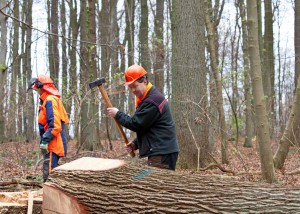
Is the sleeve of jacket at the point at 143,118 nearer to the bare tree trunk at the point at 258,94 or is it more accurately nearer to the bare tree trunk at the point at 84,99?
the bare tree trunk at the point at 258,94

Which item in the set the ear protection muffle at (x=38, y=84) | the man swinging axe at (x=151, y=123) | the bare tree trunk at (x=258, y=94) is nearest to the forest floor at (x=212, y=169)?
the bare tree trunk at (x=258, y=94)

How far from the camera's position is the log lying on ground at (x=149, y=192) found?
3.54 m

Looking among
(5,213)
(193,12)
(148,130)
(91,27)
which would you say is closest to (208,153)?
(193,12)

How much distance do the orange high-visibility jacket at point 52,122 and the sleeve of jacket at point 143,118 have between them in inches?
60.5

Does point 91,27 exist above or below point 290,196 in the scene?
above

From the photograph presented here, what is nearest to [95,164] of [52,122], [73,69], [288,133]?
[52,122]

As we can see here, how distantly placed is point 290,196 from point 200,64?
226 inches

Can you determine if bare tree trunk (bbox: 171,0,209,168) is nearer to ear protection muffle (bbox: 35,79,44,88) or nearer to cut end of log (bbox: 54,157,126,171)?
ear protection muffle (bbox: 35,79,44,88)

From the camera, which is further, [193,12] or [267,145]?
[193,12]

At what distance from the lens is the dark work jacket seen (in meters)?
4.81

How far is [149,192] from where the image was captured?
152 inches

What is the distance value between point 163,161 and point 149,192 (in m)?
1.06

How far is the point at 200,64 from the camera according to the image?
356 inches

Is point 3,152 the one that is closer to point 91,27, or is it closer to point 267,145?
point 91,27
